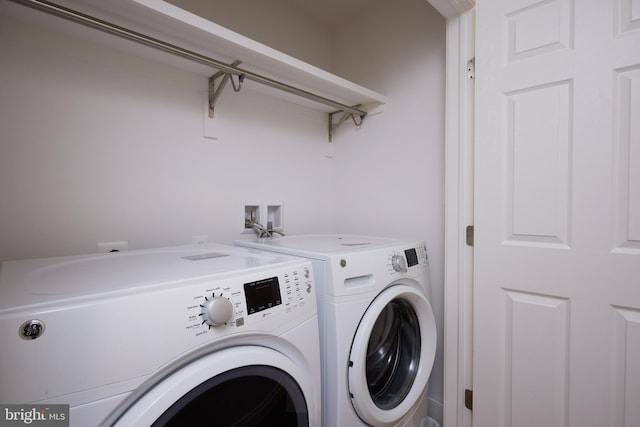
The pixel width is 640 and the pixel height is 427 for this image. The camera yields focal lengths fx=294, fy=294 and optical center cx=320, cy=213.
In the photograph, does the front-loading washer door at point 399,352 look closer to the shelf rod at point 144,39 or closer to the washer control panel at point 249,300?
the washer control panel at point 249,300

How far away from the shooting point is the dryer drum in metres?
1.22

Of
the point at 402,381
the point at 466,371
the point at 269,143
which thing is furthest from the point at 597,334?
the point at 269,143

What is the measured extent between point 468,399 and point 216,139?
166 centimetres

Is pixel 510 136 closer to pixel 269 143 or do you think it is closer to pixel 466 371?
pixel 466 371

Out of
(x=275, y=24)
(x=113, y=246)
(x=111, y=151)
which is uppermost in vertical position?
(x=275, y=24)

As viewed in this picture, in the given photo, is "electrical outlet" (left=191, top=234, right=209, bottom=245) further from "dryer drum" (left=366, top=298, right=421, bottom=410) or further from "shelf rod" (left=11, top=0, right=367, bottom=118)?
"dryer drum" (left=366, top=298, right=421, bottom=410)

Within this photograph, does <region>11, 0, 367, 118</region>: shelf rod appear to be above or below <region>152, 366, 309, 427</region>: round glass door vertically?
above

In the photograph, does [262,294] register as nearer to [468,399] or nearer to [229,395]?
[229,395]

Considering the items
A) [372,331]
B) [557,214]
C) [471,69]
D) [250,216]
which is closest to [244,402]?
[372,331]

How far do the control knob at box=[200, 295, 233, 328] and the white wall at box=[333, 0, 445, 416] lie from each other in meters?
1.20

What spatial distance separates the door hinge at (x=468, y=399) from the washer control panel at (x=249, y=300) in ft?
3.01

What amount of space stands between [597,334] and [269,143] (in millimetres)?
1627

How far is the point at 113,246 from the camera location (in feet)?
3.84

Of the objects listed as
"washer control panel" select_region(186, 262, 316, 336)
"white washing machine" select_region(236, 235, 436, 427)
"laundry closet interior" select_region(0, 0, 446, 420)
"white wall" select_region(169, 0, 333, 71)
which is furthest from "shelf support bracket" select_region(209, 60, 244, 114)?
"washer control panel" select_region(186, 262, 316, 336)
